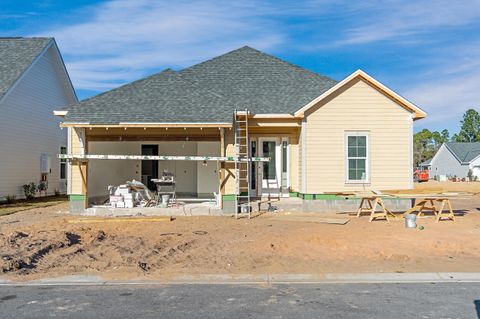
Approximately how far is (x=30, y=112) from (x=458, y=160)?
57.5m

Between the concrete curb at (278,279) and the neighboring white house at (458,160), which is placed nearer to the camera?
the concrete curb at (278,279)

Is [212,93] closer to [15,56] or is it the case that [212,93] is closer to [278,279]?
[278,279]

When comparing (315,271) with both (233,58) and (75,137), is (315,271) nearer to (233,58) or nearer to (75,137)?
(75,137)

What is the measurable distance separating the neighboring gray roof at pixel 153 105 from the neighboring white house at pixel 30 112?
7021 millimetres

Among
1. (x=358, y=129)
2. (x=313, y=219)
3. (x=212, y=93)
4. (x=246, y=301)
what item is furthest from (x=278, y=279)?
(x=212, y=93)

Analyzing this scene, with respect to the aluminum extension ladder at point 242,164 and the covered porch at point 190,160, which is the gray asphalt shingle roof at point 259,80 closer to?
the aluminum extension ladder at point 242,164

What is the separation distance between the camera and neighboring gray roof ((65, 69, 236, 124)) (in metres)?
16.3

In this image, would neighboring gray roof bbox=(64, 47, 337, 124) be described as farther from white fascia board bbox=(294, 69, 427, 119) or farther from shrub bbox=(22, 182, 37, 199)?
shrub bbox=(22, 182, 37, 199)

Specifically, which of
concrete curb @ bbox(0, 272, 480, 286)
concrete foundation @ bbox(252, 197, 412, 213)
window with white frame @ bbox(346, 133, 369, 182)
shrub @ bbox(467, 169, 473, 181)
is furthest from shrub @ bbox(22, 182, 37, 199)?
shrub @ bbox(467, 169, 473, 181)

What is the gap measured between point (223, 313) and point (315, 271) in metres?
3.05

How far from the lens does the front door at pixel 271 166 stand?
62.0 ft

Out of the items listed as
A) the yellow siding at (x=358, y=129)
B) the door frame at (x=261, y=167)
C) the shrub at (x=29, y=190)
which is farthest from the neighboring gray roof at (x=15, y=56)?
the yellow siding at (x=358, y=129)

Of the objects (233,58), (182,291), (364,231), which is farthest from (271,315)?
(233,58)

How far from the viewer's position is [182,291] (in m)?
7.59
